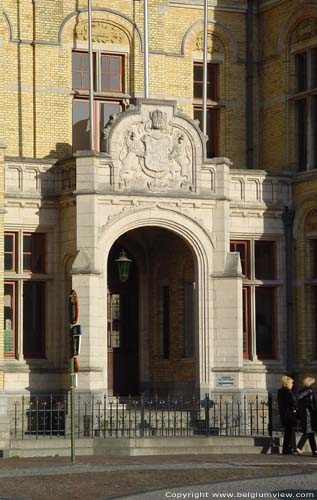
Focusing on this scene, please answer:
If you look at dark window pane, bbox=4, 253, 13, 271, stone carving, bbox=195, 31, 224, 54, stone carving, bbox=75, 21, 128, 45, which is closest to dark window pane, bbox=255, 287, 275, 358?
dark window pane, bbox=4, 253, 13, 271

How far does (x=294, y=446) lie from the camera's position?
1178 inches

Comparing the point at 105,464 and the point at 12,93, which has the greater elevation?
the point at 12,93

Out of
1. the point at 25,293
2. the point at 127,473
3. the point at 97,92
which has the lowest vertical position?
the point at 127,473

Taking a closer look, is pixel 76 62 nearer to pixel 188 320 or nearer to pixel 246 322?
pixel 188 320

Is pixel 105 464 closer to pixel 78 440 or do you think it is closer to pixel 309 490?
pixel 78 440

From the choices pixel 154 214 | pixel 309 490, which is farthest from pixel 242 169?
pixel 309 490

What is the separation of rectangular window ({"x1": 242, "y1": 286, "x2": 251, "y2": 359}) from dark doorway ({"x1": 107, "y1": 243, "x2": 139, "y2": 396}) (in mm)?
2591

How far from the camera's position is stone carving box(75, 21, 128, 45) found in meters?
36.3

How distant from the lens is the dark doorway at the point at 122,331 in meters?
36.1

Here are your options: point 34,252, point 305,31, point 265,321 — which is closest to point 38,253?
point 34,252

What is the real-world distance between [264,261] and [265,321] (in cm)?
143

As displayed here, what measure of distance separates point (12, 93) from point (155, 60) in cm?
377

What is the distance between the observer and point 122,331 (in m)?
36.2

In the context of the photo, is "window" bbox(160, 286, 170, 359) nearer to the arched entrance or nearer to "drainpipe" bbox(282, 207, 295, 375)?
the arched entrance
